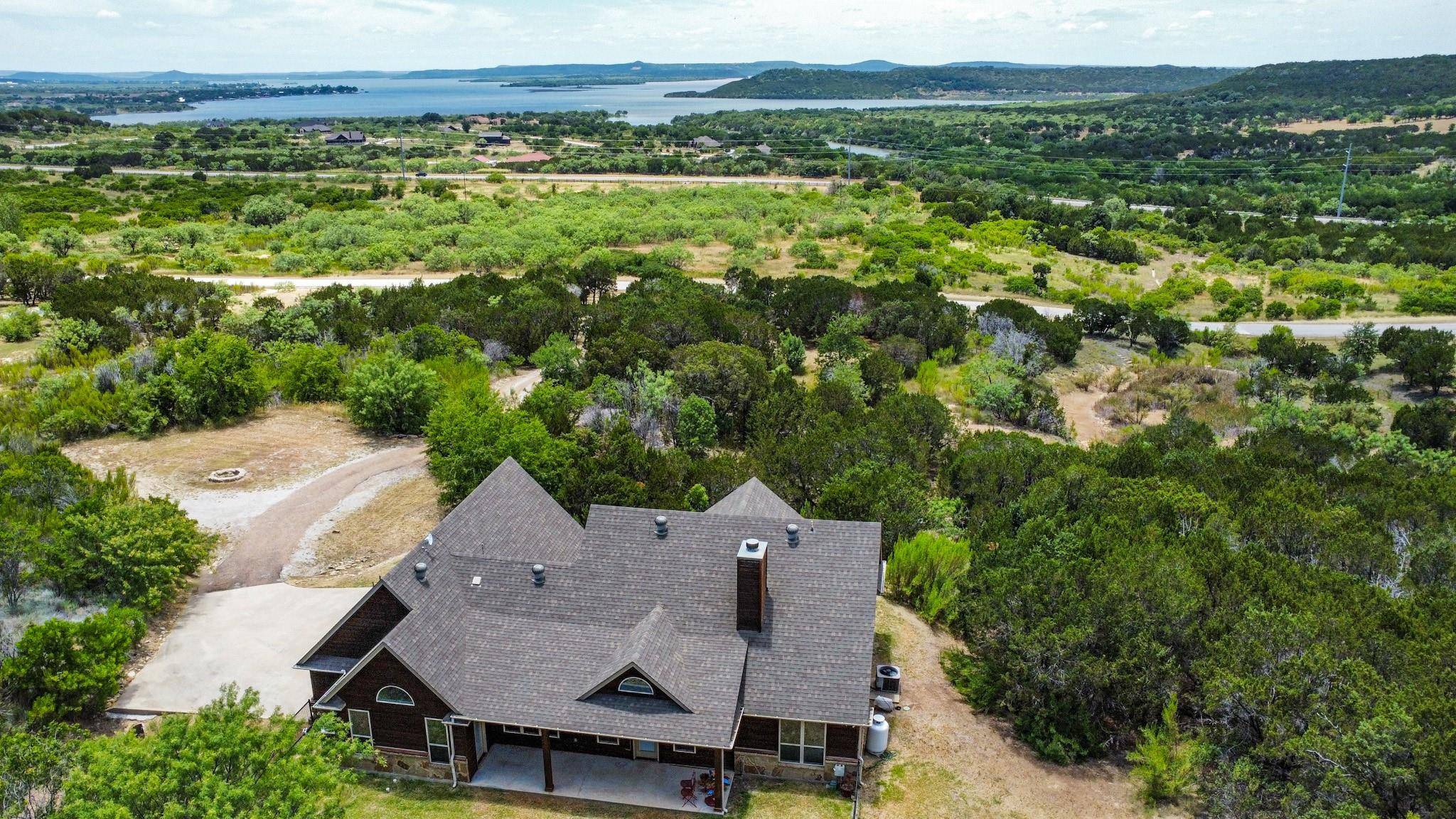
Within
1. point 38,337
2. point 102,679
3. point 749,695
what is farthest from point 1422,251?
point 38,337

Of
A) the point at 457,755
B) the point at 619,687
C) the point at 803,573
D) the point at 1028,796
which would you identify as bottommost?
the point at 1028,796

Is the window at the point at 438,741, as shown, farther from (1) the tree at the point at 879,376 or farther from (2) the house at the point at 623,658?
(1) the tree at the point at 879,376

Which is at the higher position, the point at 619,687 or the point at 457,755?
the point at 619,687

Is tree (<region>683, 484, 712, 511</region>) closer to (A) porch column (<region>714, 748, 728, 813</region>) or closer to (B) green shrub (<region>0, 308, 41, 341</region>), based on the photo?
(A) porch column (<region>714, 748, 728, 813</region>)

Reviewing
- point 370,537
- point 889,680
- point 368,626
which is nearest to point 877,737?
point 889,680

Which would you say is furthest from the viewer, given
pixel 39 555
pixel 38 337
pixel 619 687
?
pixel 38 337

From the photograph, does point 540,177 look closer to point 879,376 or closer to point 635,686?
point 879,376

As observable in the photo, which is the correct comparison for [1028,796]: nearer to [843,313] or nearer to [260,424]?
[260,424]
